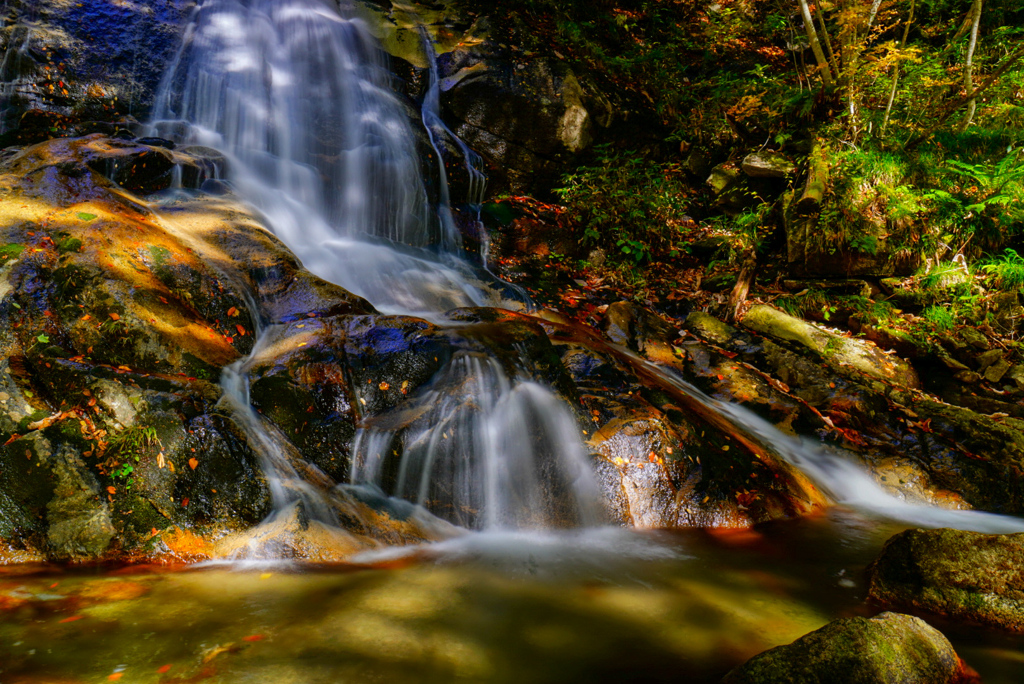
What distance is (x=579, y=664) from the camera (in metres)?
2.59

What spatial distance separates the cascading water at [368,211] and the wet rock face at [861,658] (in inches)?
84.5

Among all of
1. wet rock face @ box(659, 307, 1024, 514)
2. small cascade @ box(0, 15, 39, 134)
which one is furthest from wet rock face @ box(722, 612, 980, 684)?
small cascade @ box(0, 15, 39, 134)

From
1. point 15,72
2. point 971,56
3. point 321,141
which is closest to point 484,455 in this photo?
point 321,141

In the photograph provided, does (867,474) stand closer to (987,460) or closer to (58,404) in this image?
(987,460)

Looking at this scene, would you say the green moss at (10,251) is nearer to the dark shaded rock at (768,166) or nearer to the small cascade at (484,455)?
the small cascade at (484,455)

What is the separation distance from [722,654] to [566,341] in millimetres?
3408

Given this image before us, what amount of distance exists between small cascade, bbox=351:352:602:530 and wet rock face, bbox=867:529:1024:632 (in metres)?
1.96

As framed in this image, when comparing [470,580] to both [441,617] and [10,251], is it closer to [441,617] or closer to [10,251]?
[441,617]

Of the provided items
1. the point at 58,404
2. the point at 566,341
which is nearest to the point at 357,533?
the point at 58,404

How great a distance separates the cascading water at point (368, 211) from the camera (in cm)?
418

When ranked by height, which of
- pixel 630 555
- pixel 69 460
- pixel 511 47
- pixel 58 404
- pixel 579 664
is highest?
pixel 511 47

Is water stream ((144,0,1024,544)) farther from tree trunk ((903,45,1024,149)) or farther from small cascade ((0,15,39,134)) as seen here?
tree trunk ((903,45,1024,149))

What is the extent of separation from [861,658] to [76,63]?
1077cm

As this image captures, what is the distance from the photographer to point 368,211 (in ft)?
28.4
